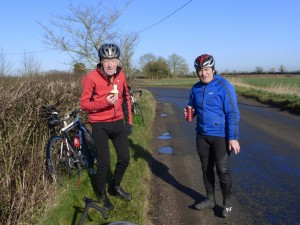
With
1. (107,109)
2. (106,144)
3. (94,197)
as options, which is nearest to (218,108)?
(107,109)

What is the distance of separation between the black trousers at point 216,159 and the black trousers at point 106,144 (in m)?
1.11

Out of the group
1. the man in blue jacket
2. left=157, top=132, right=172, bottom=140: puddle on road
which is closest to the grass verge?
the man in blue jacket

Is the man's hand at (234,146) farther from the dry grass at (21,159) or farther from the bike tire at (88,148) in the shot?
the bike tire at (88,148)

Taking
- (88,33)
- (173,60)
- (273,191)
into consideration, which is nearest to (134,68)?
(88,33)

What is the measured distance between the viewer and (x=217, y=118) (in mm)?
4887

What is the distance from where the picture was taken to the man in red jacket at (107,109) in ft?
15.5

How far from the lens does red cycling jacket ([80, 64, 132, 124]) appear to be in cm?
472

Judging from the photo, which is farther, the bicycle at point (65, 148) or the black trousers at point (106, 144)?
the bicycle at point (65, 148)

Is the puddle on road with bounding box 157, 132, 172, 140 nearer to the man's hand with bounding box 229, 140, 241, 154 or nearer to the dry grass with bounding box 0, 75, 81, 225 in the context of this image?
the dry grass with bounding box 0, 75, 81, 225

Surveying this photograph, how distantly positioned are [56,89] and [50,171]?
212cm

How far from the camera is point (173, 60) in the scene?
89.6 metres

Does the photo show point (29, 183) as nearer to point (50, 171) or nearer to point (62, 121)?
point (50, 171)

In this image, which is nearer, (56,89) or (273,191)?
(273,191)

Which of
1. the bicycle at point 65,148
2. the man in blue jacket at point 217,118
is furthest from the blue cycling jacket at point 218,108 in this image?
the bicycle at point 65,148
